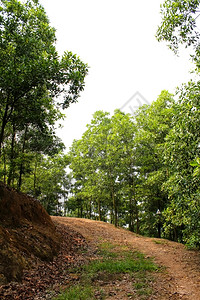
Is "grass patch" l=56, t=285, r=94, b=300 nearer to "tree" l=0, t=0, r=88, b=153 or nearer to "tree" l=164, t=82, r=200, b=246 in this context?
"tree" l=164, t=82, r=200, b=246

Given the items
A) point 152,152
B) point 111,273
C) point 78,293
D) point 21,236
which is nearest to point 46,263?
point 21,236

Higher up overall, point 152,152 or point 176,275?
point 152,152

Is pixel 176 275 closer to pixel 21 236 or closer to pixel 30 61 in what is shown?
pixel 21 236

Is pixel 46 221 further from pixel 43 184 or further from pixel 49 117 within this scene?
pixel 43 184

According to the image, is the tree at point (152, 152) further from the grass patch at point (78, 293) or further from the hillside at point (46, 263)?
the grass patch at point (78, 293)

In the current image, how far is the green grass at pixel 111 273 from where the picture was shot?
5.75m

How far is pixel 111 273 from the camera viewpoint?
7355 millimetres

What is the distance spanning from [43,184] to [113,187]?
9.47 m

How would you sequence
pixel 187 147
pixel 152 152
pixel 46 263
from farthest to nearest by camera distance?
pixel 152 152
pixel 46 263
pixel 187 147

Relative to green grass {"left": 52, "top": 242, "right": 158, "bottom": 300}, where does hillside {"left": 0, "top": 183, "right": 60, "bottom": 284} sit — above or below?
above

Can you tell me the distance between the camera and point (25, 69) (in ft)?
25.3

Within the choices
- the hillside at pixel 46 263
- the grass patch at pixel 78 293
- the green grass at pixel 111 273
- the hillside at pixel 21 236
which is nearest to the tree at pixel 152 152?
the hillside at pixel 46 263

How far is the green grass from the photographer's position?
5.75 metres

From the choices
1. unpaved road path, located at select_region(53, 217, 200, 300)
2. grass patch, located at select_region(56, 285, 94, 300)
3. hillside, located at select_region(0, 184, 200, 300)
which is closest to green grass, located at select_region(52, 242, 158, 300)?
grass patch, located at select_region(56, 285, 94, 300)
